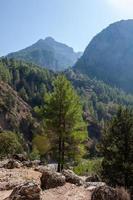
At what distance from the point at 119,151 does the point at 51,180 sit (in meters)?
12.2

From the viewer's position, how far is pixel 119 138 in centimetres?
3002

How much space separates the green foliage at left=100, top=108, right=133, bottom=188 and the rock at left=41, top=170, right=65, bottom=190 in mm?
10739

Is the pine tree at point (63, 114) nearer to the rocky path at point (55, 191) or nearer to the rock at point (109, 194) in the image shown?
the rocky path at point (55, 191)

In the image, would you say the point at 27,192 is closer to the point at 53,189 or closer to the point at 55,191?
the point at 55,191

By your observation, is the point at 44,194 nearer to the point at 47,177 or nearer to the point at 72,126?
the point at 47,177

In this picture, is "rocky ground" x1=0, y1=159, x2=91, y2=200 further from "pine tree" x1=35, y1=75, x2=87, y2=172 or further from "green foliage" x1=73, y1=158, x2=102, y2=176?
"green foliage" x1=73, y1=158, x2=102, y2=176

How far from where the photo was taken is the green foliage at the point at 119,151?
28797mm

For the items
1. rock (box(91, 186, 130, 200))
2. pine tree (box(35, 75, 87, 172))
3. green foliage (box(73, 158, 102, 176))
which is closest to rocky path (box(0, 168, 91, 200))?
rock (box(91, 186, 130, 200))

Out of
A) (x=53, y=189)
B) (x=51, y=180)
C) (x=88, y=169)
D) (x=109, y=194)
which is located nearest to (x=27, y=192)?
(x=109, y=194)

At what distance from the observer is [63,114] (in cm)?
3584

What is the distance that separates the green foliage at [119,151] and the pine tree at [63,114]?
5.36 m

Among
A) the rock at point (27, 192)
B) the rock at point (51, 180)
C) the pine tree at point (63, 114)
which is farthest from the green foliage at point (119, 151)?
the rock at point (27, 192)

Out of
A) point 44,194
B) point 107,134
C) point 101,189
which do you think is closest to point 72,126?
point 107,134

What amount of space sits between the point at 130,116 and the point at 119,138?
2153 mm
